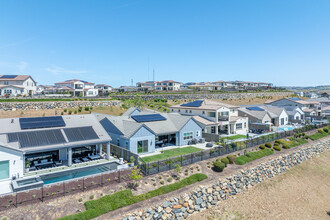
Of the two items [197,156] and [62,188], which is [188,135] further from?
[62,188]

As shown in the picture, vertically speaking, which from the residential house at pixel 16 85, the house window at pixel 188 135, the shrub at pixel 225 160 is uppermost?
the residential house at pixel 16 85

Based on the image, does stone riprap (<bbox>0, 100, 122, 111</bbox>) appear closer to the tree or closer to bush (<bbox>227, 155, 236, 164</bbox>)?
the tree

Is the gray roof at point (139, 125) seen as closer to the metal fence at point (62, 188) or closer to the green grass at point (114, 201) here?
the metal fence at point (62, 188)

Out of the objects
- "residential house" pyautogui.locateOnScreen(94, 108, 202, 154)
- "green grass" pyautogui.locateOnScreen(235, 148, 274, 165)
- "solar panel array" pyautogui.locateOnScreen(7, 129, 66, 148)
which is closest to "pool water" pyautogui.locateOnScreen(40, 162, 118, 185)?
"solar panel array" pyautogui.locateOnScreen(7, 129, 66, 148)

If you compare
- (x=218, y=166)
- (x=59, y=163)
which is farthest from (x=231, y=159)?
(x=59, y=163)

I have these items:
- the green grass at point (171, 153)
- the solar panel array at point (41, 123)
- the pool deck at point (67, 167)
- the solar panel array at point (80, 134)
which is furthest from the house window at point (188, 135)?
the solar panel array at point (41, 123)

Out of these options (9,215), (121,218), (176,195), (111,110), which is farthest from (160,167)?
(111,110)
